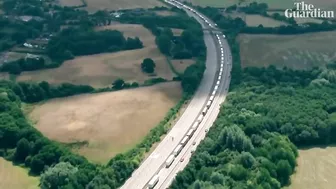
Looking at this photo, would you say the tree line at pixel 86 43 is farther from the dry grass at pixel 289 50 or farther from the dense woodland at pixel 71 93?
the dry grass at pixel 289 50

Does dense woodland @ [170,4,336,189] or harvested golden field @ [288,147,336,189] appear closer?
dense woodland @ [170,4,336,189]

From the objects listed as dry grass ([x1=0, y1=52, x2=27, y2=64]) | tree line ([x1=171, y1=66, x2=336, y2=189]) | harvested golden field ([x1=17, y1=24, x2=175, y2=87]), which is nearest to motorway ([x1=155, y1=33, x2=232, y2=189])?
tree line ([x1=171, y1=66, x2=336, y2=189])

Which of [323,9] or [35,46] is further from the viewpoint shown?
[323,9]

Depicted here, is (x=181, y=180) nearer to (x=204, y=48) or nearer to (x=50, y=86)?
(x=50, y=86)

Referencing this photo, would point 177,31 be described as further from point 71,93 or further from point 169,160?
point 169,160

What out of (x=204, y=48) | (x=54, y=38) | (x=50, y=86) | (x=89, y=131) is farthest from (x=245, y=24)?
(x=89, y=131)

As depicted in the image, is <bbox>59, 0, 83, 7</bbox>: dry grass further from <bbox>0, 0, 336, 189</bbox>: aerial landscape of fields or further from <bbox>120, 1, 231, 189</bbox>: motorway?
<bbox>120, 1, 231, 189</bbox>: motorway

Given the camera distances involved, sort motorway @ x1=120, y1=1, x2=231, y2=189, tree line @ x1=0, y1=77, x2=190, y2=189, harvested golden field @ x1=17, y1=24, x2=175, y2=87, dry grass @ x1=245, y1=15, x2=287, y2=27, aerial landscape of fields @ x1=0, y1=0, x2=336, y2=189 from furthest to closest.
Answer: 1. dry grass @ x1=245, y1=15, x2=287, y2=27
2. harvested golden field @ x1=17, y1=24, x2=175, y2=87
3. aerial landscape of fields @ x1=0, y1=0, x2=336, y2=189
4. motorway @ x1=120, y1=1, x2=231, y2=189
5. tree line @ x1=0, y1=77, x2=190, y2=189
